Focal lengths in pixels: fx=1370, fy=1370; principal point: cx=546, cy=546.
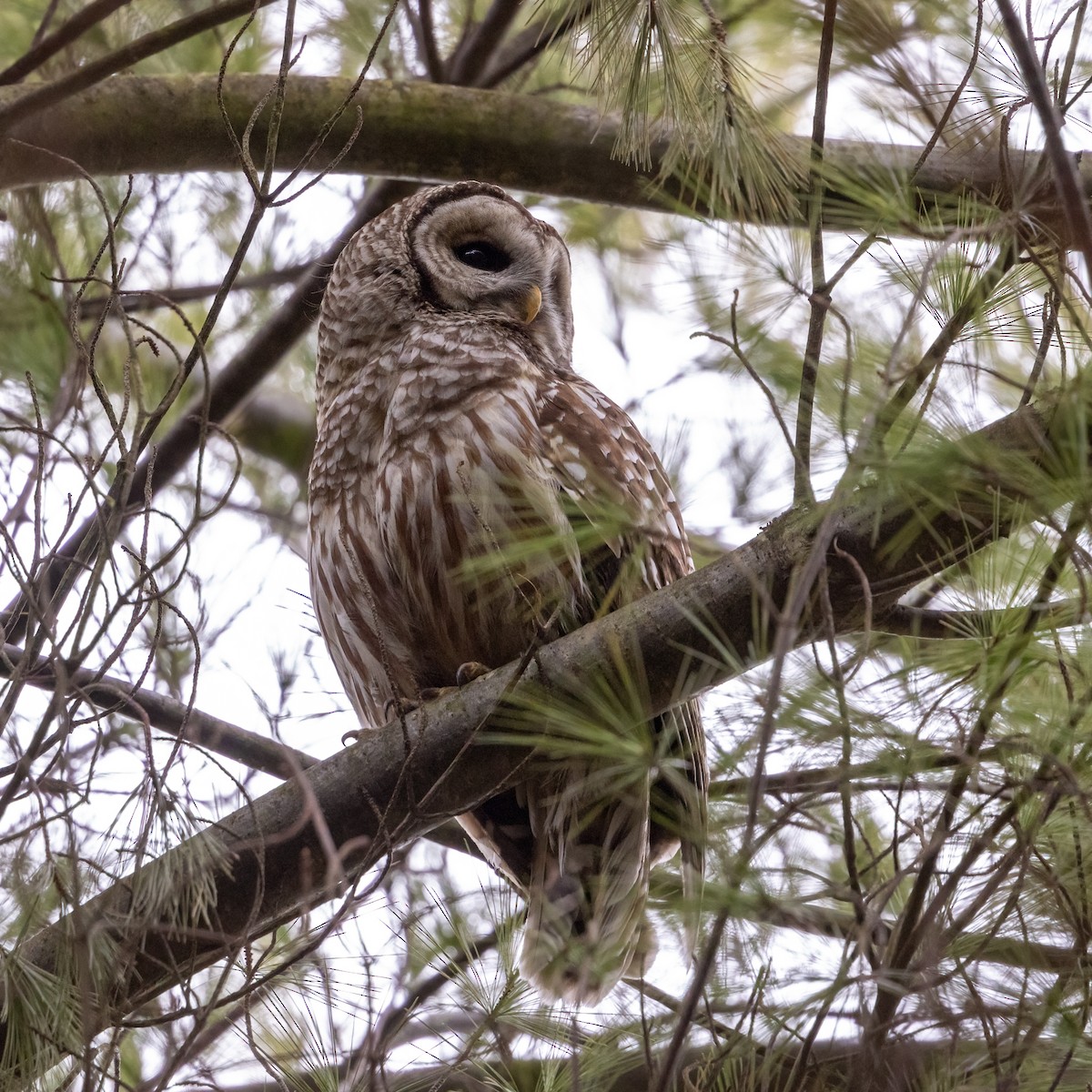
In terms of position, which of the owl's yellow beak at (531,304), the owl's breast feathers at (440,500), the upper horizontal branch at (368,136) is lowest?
the owl's breast feathers at (440,500)

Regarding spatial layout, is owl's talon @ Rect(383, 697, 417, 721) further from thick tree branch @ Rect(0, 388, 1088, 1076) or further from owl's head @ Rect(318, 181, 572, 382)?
owl's head @ Rect(318, 181, 572, 382)

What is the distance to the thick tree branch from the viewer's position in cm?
192

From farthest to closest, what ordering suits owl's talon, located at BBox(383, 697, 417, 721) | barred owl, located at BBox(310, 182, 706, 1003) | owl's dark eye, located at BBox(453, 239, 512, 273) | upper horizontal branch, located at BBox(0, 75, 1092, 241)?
owl's dark eye, located at BBox(453, 239, 512, 273)
upper horizontal branch, located at BBox(0, 75, 1092, 241)
barred owl, located at BBox(310, 182, 706, 1003)
owl's talon, located at BBox(383, 697, 417, 721)

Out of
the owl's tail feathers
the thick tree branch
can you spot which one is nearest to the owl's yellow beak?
the owl's tail feathers

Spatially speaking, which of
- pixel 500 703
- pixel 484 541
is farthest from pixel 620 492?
pixel 500 703

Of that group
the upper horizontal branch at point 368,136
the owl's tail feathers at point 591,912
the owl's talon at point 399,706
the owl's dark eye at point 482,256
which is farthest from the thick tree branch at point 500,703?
the owl's dark eye at point 482,256

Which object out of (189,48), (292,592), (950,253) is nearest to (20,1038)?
(292,592)

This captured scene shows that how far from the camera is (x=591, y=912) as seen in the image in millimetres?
3318

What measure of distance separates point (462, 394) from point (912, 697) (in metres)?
1.88

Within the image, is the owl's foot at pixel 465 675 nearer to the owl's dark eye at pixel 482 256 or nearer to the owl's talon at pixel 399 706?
the owl's talon at pixel 399 706

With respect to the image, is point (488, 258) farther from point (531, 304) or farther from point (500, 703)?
point (500, 703)

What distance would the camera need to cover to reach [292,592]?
360 cm

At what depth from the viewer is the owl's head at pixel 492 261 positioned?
423 centimetres

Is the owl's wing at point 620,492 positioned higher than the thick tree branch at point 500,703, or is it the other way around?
the owl's wing at point 620,492
